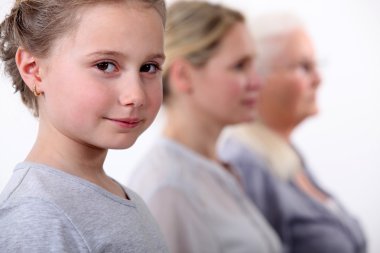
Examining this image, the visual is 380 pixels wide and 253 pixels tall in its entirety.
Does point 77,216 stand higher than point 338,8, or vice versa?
point 338,8

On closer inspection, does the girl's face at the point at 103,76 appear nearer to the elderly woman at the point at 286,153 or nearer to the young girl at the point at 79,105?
the young girl at the point at 79,105

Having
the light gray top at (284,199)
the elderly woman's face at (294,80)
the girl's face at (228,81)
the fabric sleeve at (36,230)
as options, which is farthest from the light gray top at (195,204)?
the fabric sleeve at (36,230)

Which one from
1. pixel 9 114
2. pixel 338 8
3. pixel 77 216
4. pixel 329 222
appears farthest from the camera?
pixel 338 8

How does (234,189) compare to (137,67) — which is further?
(234,189)

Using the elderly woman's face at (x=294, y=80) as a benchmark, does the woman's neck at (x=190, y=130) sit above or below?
below

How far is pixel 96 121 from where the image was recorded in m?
0.84

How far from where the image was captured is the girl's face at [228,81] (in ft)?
5.37

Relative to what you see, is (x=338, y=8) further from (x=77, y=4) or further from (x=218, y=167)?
(x=77, y=4)

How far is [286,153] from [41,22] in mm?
1434

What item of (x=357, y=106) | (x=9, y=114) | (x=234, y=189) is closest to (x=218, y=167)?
(x=234, y=189)

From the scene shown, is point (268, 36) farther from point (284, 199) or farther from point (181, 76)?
point (181, 76)

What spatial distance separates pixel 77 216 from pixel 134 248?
90 mm

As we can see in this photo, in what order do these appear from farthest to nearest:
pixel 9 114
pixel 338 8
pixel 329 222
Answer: pixel 338 8 < pixel 329 222 < pixel 9 114

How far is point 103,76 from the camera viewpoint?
0.83 meters
